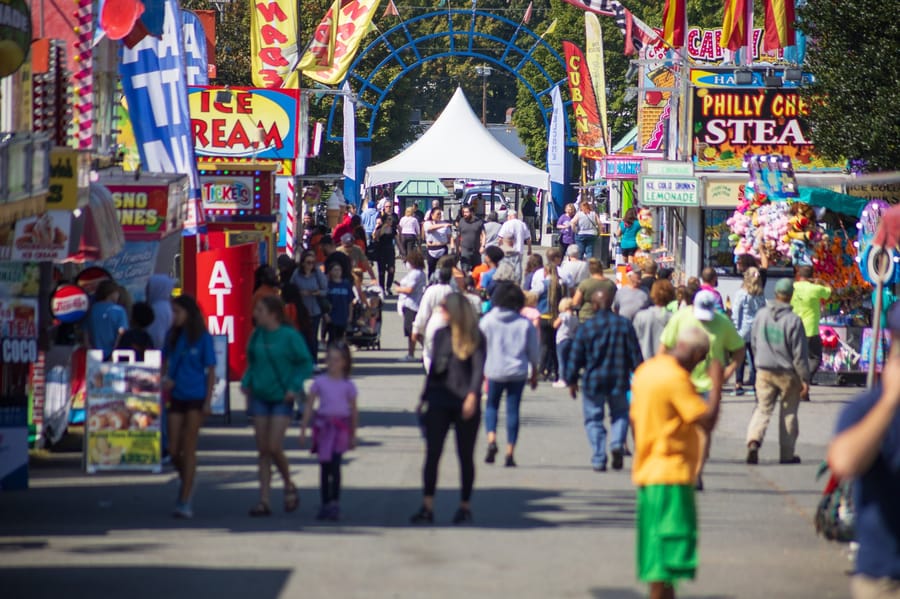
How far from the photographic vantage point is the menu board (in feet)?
37.3

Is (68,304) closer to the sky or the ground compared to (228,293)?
closer to the ground

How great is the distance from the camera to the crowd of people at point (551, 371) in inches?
296

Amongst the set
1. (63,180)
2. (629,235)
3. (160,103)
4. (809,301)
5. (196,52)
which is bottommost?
(809,301)

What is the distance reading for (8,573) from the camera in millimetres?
8406

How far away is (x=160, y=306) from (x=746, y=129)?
43.6 feet

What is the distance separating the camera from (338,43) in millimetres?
28141

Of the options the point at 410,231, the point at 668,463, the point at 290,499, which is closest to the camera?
the point at 668,463

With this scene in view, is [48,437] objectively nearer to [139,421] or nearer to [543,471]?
[139,421]

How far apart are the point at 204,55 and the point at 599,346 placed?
46.2 ft

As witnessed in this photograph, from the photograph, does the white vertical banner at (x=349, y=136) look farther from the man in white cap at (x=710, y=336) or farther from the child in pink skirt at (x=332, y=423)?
the child in pink skirt at (x=332, y=423)

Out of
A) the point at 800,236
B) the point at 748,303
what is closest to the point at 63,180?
the point at 748,303

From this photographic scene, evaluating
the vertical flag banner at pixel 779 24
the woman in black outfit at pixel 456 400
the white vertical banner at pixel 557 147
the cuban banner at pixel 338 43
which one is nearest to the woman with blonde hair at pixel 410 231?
the cuban banner at pixel 338 43

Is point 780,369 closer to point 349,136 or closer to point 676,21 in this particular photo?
point 676,21

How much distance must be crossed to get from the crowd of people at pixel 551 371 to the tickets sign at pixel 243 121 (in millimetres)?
4500
